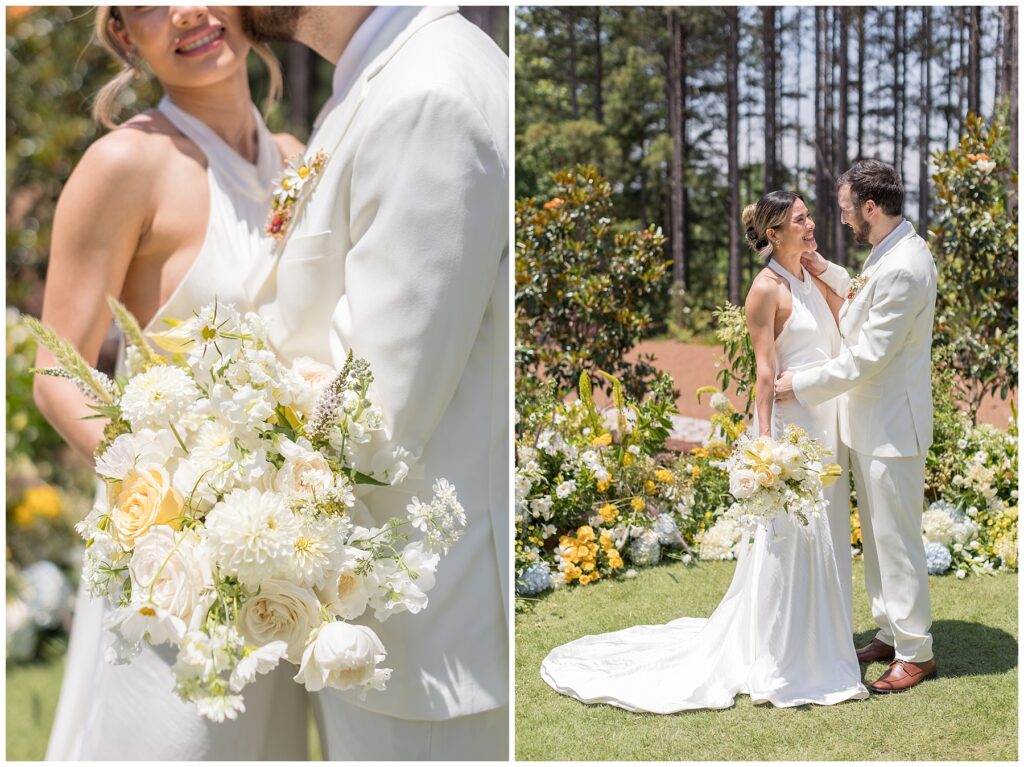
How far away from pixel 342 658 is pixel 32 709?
2.15 metres

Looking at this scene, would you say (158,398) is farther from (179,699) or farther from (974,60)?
(974,60)

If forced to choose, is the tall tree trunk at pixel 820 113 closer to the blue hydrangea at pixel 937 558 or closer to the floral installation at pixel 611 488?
the floral installation at pixel 611 488

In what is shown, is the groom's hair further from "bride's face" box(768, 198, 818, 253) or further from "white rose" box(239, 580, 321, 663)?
"white rose" box(239, 580, 321, 663)

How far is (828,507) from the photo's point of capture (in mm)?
2783

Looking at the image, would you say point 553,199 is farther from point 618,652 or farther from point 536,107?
point 618,652

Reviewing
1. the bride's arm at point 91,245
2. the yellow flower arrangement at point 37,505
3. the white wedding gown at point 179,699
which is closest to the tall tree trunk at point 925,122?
the white wedding gown at point 179,699

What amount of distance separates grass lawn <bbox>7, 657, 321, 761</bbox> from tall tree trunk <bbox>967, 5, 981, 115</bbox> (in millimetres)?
2976

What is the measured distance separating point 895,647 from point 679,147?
1698 mm

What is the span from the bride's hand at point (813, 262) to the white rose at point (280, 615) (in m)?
1.66

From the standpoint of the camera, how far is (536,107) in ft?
9.64

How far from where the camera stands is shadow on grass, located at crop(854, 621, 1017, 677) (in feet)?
9.20

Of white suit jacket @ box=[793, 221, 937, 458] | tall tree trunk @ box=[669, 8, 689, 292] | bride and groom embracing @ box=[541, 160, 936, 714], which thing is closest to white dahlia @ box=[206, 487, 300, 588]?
bride and groom embracing @ box=[541, 160, 936, 714]

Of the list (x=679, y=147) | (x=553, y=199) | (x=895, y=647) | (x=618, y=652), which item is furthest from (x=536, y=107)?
(x=895, y=647)

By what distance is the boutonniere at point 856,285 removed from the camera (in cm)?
264
